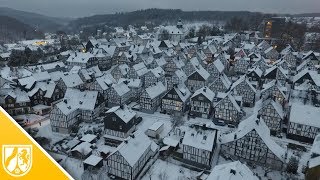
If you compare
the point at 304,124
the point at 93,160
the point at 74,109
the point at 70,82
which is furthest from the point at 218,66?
the point at 93,160

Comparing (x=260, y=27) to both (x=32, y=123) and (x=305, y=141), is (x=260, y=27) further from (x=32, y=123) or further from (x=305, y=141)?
(x=32, y=123)

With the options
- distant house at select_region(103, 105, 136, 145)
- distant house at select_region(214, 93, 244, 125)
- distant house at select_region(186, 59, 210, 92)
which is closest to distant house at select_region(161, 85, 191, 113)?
distant house at select_region(214, 93, 244, 125)

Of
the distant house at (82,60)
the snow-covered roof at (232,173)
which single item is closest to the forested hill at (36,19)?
the snow-covered roof at (232,173)

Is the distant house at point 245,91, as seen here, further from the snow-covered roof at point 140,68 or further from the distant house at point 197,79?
the snow-covered roof at point 140,68

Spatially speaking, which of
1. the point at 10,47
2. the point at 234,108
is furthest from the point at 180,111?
the point at 10,47

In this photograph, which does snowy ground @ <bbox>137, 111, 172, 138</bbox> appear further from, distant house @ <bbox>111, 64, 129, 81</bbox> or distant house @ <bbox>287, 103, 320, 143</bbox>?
distant house @ <bbox>287, 103, 320, 143</bbox>

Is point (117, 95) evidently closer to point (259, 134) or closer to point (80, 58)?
point (259, 134)
